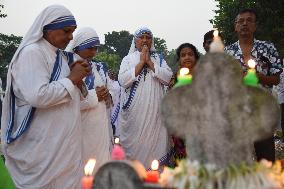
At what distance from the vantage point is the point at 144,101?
22.7 feet

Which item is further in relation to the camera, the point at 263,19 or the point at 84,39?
the point at 263,19

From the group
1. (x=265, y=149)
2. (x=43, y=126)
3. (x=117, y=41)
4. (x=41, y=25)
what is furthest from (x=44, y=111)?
(x=117, y=41)

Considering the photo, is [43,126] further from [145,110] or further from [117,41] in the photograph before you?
[117,41]

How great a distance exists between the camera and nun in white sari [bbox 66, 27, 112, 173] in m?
5.66

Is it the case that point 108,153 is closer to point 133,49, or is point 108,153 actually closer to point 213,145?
point 133,49

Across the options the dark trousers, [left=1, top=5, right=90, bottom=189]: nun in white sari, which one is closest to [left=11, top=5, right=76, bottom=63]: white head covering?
[left=1, top=5, right=90, bottom=189]: nun in white sari

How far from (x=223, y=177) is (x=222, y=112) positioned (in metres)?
0.38

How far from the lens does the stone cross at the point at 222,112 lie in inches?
107

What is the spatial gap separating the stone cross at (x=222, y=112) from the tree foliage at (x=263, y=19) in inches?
690

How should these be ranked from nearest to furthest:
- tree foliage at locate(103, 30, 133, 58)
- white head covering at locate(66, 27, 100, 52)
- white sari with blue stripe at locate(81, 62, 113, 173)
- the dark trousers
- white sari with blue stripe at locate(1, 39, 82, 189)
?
white sari with blue stripe at locate(1, 39, 82, 189), the dark trousers, white sari with blue stripe at locate(81, 62, 113, 173), white head covering at locate(66, 27, 100, 52), tree foliage at locate(103, 30, 133, 58)

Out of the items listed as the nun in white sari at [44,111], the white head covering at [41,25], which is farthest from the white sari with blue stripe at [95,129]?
the white head covering at [41,25]

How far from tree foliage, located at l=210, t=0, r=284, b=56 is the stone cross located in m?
17.5

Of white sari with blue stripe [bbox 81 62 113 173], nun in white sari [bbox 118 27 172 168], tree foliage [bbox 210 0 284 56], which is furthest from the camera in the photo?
tree foliage [bbox 210 0 284 56]

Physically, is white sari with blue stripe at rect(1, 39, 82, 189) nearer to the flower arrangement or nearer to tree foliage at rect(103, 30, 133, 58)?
the flower arrangement
